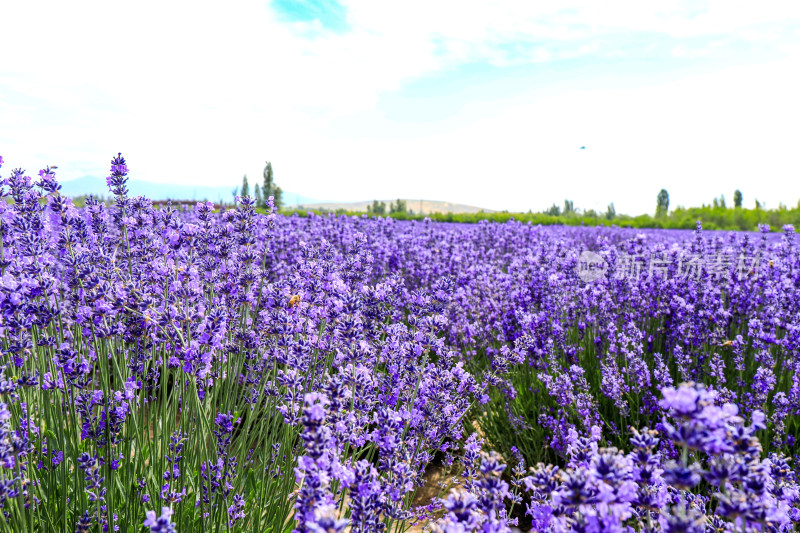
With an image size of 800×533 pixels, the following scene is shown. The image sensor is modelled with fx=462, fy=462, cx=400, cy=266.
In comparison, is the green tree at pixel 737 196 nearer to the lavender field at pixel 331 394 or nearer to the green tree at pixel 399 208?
the green tree at pixel 399 208

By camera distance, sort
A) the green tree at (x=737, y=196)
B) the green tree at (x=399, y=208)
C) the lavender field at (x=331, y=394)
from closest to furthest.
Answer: the lavender field at (x=331, y=394) → the green tree at (x=399, y=208) → the green tree at (x=737, y=196)

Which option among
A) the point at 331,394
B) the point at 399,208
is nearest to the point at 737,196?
the point at 399,208

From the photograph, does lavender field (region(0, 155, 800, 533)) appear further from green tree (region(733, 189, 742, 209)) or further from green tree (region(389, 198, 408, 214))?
green tree (region(733, 189, 742, 209))

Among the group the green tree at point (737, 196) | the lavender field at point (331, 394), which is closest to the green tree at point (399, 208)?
the lavender field at point (331, 394)

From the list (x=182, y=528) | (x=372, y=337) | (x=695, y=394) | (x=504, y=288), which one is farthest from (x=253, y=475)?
(x=504, y=288)

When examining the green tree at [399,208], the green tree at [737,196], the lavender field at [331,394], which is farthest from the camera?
the green tree at [737,196]

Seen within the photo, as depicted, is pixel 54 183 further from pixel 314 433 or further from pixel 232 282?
pixel 314 433

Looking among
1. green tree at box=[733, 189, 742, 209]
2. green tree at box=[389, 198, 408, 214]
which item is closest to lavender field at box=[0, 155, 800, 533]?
green tree at box=[389, 198, 408, 214]

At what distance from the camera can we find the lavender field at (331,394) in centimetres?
103

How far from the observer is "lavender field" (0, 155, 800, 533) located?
40.6 inches

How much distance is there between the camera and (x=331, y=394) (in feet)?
4.35

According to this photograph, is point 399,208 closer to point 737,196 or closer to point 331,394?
point 737,196

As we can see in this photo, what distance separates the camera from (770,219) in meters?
24.8

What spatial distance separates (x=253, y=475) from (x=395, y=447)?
127cm
